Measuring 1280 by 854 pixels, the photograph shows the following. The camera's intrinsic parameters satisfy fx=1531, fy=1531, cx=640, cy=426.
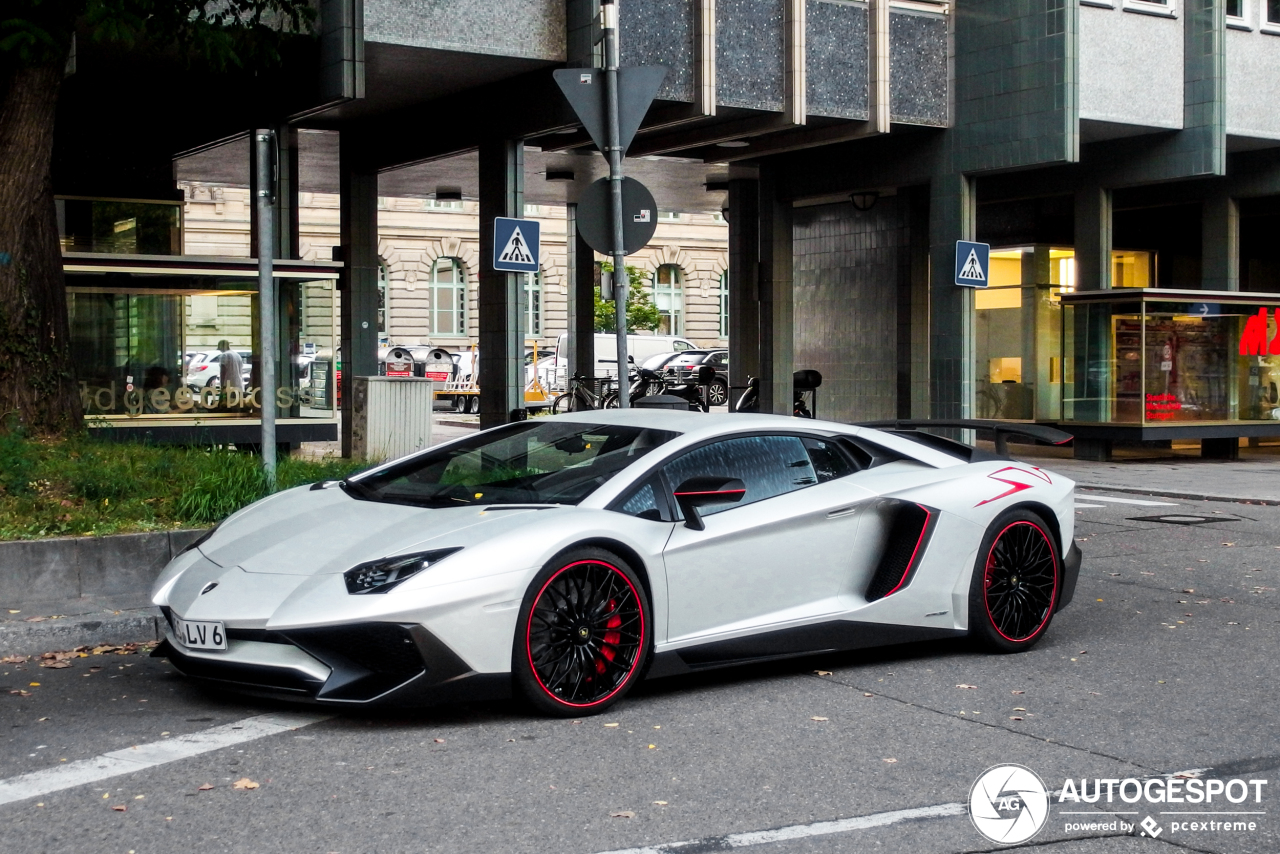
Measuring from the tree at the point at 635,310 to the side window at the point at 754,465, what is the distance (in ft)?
157

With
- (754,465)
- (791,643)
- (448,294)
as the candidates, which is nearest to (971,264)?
(754,465)

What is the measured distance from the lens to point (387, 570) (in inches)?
220

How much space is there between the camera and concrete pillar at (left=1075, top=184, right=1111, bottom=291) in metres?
23.0

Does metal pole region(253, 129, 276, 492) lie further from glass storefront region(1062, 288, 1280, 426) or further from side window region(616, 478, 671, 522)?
glass storefront region(1062, 288, 1280, 426)

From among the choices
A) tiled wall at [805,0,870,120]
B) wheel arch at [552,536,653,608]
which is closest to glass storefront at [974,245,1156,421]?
tiled wall at [805,0,870,120]

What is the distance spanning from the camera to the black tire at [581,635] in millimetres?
5668

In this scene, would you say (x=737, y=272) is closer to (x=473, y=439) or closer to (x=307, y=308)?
(x=307, y=308)

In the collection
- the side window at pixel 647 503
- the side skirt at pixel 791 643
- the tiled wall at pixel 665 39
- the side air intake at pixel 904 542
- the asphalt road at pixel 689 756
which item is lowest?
the asphalt road at pixel 689 756

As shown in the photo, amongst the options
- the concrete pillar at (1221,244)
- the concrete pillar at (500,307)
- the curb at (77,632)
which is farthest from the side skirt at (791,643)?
the concrete pillar at (1221,244)

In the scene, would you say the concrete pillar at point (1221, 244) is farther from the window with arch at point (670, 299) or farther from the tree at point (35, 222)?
the window with arch at point (670, 299)

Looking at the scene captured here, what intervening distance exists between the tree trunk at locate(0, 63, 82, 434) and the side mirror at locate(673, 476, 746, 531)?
247 inches

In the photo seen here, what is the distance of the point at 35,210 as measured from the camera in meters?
11.0

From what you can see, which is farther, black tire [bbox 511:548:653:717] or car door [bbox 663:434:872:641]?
car door [bbox 663:434:872:641]

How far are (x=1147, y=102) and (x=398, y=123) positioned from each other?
1042 cm
